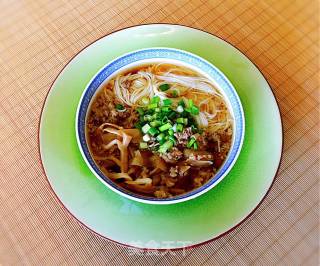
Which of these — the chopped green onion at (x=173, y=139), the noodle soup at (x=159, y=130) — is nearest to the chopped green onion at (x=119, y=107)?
the noodle soup at (x=159, y=130)

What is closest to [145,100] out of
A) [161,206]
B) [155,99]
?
[155,99]

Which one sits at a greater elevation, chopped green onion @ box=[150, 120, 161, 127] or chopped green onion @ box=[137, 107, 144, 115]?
chopped green onion @ box=[137, 107, 144, 115]

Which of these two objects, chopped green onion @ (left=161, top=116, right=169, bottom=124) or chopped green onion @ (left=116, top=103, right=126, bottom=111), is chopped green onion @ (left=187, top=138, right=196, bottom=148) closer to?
chopped green onion @ (left=161, top=116, right=169, bottom=124)

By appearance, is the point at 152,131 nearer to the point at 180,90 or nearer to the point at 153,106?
the point at 153,106

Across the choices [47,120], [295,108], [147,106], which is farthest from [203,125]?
[47,120]

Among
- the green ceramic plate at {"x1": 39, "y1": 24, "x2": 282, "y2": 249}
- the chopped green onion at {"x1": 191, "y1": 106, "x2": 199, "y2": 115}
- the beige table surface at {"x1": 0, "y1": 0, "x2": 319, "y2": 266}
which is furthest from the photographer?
the chopped green onion at {"x1": 191, "y1": 106, "x2": 199, "y2": 115}

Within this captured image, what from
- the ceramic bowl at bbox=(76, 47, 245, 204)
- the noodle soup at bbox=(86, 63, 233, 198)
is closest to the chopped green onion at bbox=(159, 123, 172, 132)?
the noodle soup at bbox=(86, 63, 233, 198)

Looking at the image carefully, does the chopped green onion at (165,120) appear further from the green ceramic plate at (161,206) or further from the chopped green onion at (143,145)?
the green ceramic plate at (161,206)
